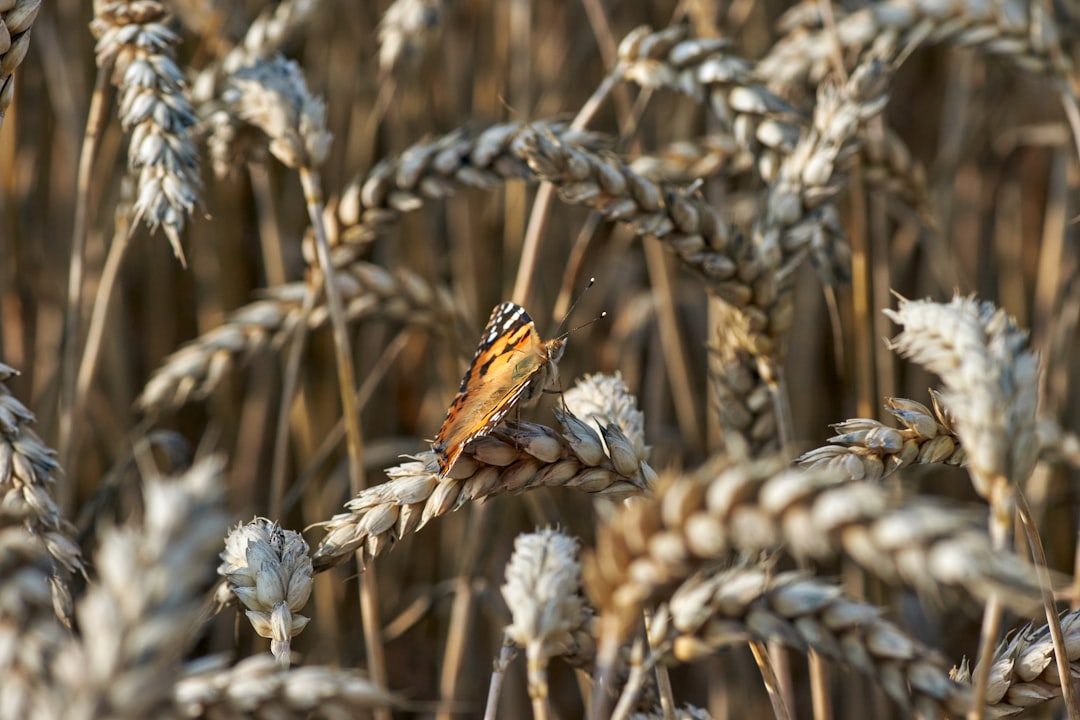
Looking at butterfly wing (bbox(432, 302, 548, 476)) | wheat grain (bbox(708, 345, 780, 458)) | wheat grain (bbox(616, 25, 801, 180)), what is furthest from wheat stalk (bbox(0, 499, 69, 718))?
wheat grain (bbox(616, 25, 801, 180))

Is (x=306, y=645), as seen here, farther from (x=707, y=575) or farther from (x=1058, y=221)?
(x=1058, y=221)

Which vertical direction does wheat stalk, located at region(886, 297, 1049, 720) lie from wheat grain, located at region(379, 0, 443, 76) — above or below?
below

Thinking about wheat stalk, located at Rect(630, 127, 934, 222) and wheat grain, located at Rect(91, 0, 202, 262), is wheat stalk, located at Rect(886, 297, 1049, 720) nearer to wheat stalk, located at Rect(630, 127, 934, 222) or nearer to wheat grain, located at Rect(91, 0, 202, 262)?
wheat grain, located at Rect(91, 0, 202, 262)

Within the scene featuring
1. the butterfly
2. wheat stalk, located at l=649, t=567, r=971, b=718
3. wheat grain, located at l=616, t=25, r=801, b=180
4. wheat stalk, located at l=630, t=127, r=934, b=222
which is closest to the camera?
wheat stalk, located at l=649, t=567, r=971, b=718

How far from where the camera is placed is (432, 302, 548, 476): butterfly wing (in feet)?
4.89

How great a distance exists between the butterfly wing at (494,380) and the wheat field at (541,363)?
2 cm

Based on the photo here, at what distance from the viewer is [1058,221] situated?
3.31 meters

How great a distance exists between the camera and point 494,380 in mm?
1865

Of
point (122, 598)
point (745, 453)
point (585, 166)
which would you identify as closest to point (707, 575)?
point (745, 453)

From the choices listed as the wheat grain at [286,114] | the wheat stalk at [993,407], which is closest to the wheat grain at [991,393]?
the wheat stalk at [993,407]

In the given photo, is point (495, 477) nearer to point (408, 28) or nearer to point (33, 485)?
point (33, 485)

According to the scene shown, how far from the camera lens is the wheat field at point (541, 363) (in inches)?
40.4

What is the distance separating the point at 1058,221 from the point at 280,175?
8.76 ft

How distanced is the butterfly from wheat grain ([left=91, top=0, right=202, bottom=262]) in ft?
1.83
